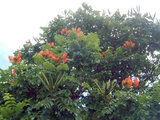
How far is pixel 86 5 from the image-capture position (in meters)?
6.84

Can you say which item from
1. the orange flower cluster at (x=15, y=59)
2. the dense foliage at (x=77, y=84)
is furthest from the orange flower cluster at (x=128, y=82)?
the orange flower cluster at (x=15, y=59)

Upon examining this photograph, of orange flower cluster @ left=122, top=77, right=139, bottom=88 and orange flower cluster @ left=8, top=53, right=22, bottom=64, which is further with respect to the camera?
orange flower cluster @ left=8, top=53, right=22, bottom=64

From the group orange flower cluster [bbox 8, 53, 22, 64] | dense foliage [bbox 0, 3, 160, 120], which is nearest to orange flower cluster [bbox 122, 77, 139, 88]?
dense foliage [bbox 0, 3, 160, 120]

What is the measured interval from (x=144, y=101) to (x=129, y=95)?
0.33 metres

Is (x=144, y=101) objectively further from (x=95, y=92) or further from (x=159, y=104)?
(x=95, y=92)

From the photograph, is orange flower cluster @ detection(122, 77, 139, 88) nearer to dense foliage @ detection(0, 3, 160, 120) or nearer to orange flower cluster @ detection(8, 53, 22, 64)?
dense foliage @ detection(0, 3, 160, 120)

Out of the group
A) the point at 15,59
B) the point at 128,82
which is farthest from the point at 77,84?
the point at 15,59

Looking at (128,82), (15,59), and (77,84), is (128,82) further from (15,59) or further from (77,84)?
(15,59)

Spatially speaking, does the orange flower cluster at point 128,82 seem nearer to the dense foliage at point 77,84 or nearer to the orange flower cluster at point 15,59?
the dense foliage at point 77,84

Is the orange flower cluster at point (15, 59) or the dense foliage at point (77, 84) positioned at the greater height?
the orange flower cluster at point (15, 59)

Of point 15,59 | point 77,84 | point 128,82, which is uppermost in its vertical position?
point 15,59

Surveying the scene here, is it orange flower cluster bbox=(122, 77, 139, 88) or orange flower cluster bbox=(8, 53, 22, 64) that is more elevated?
orange flower cluster bbox=(8, 53, 22, 64)

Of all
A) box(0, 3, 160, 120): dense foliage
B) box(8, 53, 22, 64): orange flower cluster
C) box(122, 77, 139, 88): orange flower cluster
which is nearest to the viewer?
box(0, 3, 160, 120): dense foliage

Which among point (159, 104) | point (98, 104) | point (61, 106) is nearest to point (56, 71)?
point (61, 106)
